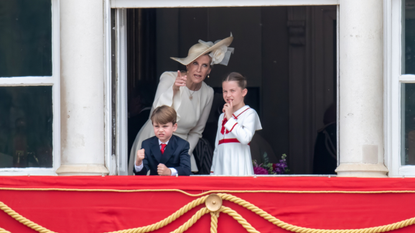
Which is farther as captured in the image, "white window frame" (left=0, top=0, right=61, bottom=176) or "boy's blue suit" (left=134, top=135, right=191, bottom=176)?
"white window frame" (left=0, top=0, right=61, bottom=176)

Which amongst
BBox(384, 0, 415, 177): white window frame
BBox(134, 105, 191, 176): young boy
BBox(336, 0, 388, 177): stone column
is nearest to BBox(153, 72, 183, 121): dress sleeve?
BBox(134, 105, 191, 176): young boy

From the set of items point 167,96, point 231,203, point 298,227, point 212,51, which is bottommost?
point 298,227

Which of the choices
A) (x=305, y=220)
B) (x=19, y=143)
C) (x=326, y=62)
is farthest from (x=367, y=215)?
(x=326, y=62)

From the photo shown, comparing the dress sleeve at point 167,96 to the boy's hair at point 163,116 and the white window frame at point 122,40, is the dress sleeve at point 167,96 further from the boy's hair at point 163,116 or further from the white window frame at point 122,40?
the boy's hair at point 163,116

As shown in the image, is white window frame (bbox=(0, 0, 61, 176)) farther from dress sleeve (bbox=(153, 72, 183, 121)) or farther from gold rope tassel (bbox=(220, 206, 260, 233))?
gold rope tassel (bbox=(220, 206, 260, 233))

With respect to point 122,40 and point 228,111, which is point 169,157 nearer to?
point 228,111

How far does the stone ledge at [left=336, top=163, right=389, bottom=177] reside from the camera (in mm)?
4387

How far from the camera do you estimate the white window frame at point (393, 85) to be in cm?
445

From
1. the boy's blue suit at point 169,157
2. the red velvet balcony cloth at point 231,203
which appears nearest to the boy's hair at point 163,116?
the boy's blue suit at point 169,157

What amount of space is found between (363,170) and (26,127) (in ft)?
8.02

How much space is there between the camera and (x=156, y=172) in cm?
462

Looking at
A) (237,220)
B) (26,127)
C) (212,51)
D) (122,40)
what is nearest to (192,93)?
(212,51)

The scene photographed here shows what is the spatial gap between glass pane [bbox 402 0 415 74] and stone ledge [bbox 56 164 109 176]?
2243mm

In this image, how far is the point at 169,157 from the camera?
4.58 meters
